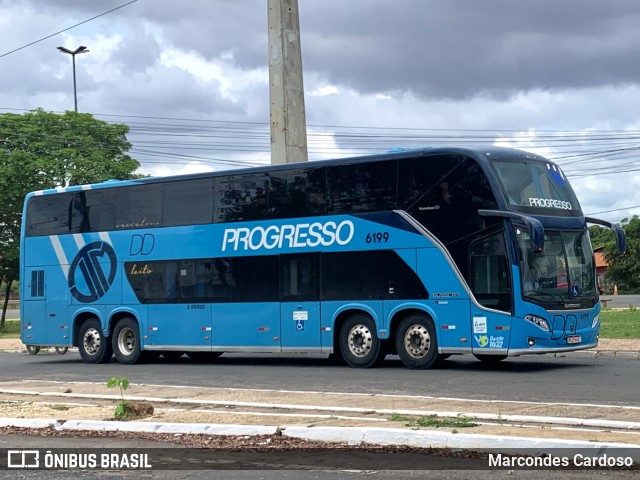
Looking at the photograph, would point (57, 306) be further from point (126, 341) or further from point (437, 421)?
point (437, 421)

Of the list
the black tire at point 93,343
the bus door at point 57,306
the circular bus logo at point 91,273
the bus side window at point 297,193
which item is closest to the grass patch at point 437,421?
the bus side window at point 297,193

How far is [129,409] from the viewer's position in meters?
12.2

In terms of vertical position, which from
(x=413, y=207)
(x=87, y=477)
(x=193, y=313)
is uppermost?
(x=413, y=207)

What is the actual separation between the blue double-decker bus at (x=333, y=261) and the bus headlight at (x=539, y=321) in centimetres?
3

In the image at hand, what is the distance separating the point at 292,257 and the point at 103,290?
579 centimetres

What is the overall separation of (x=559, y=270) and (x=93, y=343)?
38.2 ft

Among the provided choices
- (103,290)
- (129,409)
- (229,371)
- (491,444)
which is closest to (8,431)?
(129,409)

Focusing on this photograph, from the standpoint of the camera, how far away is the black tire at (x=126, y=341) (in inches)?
944

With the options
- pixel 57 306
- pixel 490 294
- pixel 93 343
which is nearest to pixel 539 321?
pixel 490 294

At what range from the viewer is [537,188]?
19047mm

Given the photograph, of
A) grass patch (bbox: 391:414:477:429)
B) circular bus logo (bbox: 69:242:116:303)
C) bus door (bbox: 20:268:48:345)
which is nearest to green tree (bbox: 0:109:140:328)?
bus door (bbox: 20:268:48:345)

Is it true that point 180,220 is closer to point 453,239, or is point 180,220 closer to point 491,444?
point 453,239

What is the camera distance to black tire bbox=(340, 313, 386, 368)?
65.5 ft

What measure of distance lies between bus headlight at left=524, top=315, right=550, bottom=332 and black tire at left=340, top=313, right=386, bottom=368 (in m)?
3.19
